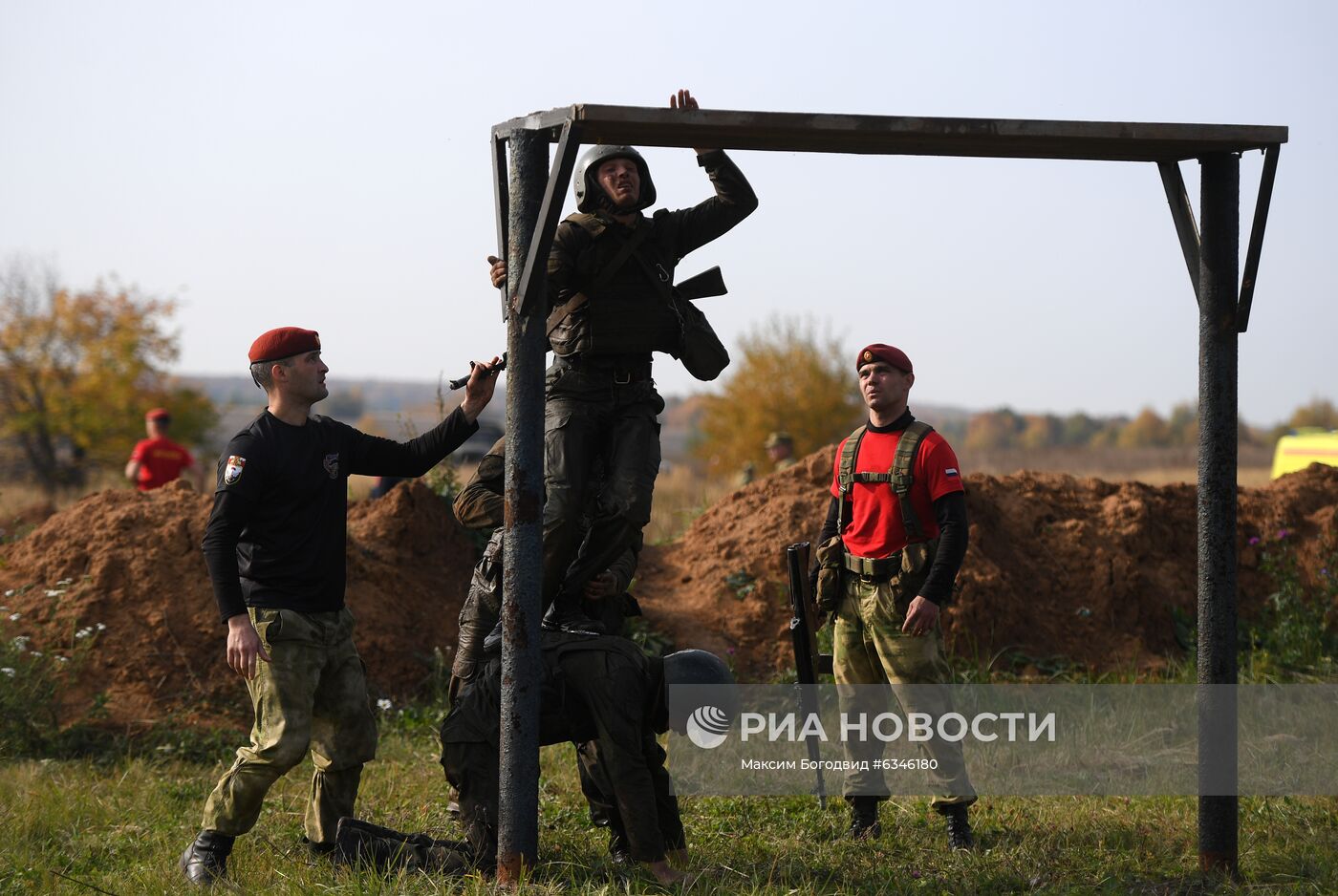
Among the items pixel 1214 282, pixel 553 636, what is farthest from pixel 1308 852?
pixel 553 636

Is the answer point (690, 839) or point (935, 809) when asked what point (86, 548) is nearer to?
point (690, 839)

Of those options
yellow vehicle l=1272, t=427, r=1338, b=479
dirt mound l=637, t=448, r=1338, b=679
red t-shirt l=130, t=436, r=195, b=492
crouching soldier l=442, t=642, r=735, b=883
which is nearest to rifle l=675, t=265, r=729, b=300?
crouching soldier l=442, t=642, r=735, b=883

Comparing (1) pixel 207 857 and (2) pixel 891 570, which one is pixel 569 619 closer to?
(2) pixel 891 570

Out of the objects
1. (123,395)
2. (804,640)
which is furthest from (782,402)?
(804,640)

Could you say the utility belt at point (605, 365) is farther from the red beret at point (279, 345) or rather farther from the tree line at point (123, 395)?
the tree line at point (123, 395)

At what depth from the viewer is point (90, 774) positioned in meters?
6.80

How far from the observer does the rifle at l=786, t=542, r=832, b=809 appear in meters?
6.11

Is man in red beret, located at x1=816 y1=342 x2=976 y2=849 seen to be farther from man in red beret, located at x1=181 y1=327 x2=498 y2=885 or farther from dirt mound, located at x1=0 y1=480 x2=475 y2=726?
dirt mound, located at x1=0 y1=480 x2=475 y2=726

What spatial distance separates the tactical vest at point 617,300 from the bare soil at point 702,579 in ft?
12.2

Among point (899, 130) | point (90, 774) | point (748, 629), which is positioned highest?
point (899, 130)

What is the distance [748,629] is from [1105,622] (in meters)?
2.52

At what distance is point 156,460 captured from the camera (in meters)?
12.7

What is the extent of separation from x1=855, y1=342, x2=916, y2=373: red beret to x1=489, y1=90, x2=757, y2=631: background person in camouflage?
2.73ft
